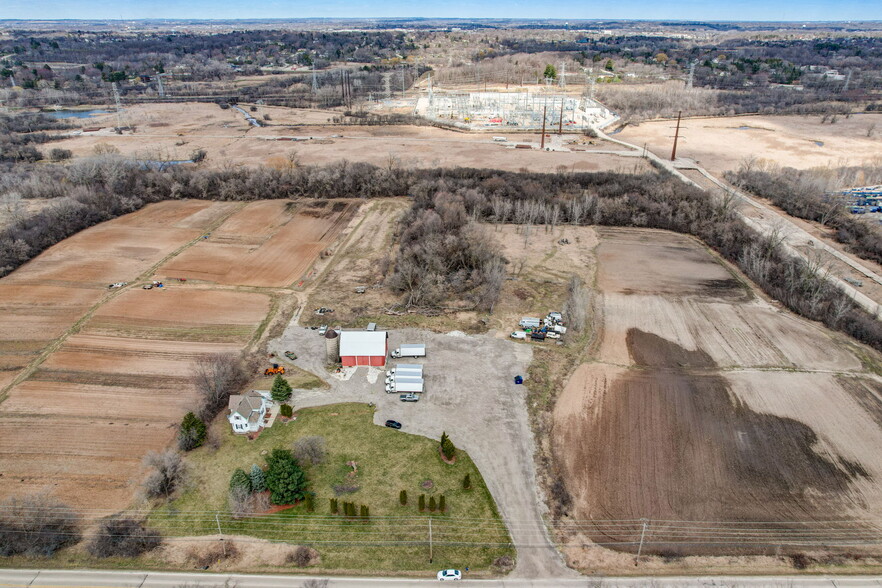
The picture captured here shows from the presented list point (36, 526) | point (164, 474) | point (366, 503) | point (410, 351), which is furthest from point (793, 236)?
point (36, 526)

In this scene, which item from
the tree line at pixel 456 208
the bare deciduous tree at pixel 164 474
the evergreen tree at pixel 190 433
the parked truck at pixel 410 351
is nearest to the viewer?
the bare deciduous tree at pixel 164 474

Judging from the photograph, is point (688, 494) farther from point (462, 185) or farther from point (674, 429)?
point (462, 185)

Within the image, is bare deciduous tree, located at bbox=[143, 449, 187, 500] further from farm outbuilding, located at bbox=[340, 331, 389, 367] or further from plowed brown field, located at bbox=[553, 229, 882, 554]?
plowed brown field, located at bbox=[553, 229, 882, 554]

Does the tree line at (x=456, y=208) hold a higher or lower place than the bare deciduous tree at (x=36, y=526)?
higher

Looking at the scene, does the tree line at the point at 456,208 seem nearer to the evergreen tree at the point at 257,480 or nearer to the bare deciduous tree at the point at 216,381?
the bare deciduous tree at the point at 216,381

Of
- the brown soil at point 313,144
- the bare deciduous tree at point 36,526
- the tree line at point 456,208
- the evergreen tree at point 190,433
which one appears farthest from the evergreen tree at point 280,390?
the brown soil at point 313,144

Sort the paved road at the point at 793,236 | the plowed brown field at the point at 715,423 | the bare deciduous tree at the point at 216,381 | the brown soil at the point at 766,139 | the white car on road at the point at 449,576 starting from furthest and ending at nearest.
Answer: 1. the brown soil at the point at 766,139
2. the paved road at the point at 793,236
3. the bare deciduous tree at the point at 216,381
4. the plowed brown field at the point at 715,423
5. the white car on road at the point at 449,576

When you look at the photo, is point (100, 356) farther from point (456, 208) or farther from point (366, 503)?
point (456, 208)

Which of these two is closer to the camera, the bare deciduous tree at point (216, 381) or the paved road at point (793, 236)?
the bare deciduous tree at point (216, 381)
